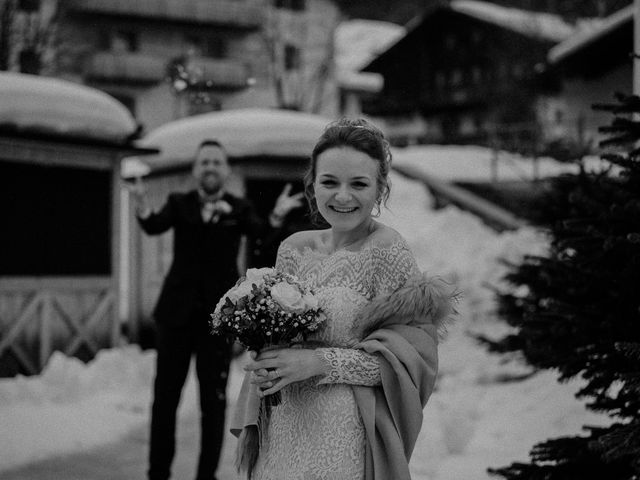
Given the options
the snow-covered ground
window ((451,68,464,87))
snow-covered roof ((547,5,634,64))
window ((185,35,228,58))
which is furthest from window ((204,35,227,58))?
the snow-covered ground

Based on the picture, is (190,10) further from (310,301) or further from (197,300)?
(310,301)

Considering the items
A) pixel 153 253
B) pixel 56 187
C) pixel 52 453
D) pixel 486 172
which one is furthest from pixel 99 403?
pixel 486 172

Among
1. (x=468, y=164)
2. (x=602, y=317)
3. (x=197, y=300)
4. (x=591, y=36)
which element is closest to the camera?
(x=602, y=317)

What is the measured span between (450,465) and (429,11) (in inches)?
1638

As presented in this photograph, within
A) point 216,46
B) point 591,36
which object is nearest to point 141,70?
point 216,46

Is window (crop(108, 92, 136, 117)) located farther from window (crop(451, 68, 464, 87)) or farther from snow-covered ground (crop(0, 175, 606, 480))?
snow-covered ground (crop(0, 175, 606, 480))

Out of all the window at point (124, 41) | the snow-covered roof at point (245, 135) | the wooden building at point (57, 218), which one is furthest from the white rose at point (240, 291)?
the window at point (124, 41)

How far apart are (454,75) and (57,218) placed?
3972 centimetres

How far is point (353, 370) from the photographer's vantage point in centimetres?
273

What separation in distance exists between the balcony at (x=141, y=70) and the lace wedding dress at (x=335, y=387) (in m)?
35.7

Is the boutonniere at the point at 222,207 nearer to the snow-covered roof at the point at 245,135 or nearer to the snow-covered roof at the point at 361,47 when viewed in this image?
the snow-covered roof at the point at 245,135

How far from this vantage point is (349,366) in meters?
2.72

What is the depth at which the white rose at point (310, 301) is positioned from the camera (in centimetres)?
268

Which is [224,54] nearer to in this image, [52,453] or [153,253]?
[153,253]
